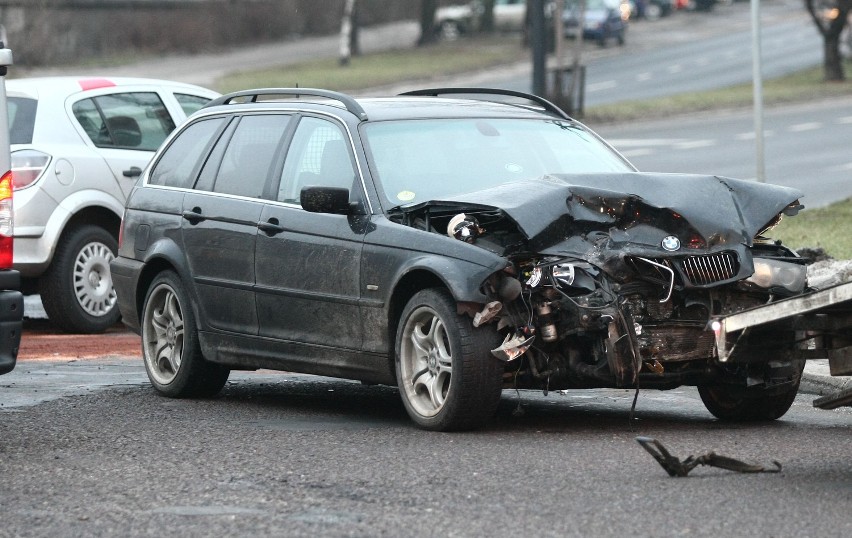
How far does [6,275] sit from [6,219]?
1.01ft

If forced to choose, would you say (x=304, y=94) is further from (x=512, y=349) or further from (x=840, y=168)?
(x=840, y=168)

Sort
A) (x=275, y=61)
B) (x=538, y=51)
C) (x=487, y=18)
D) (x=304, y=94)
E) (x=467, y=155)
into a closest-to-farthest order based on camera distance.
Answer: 1. (x=467, y=155)
2. (x=304, y=94)
3. (x=538, y=51)
4. (x=275, y=61)
5. (x=487, y=18)

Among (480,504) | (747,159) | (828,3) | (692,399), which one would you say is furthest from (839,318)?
(828,3)

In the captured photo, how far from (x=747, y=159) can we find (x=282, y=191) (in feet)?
60.8

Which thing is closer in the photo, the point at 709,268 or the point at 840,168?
the point at 709,268

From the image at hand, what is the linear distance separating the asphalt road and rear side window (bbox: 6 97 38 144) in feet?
13.0

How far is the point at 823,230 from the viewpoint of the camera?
16.4 meters

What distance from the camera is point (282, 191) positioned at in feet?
29.8

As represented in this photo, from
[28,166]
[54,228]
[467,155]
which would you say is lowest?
[54,228]

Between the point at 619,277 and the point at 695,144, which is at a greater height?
the point at 619,277

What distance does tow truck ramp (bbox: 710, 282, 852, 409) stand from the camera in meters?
6.46

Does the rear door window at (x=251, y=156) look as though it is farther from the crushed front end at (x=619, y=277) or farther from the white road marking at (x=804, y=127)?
the white road marking at (x=804, y=127)

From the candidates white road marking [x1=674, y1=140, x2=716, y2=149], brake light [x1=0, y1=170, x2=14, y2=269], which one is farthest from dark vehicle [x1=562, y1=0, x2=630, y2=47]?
brake light [x1=0, y1=170, x2=14, y2=269]

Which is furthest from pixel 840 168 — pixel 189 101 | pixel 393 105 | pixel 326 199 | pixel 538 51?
pixel 326 199
